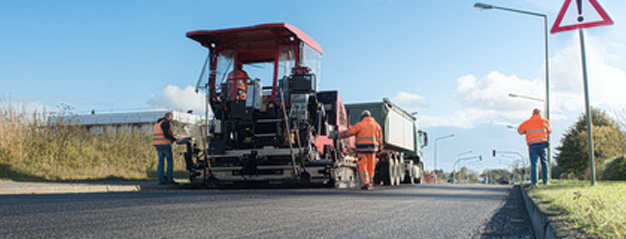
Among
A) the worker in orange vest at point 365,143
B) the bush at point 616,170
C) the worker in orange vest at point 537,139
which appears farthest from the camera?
the bush at point 616,170

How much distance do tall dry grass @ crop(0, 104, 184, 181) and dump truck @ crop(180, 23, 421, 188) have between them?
3.80 m

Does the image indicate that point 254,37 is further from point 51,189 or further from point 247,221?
point 247,221

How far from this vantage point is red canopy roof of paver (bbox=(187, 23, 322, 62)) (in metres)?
11.2

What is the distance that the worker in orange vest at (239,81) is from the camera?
1148 centimetres

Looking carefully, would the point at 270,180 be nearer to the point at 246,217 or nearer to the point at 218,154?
the point at 218,154

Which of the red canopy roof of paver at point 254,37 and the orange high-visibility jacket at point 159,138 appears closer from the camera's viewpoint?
the red canopy roof of paver at point 254,37

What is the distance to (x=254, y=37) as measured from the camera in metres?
11.6

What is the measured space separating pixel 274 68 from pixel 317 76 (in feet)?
3.12

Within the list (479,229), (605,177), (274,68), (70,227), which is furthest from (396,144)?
(70,227)

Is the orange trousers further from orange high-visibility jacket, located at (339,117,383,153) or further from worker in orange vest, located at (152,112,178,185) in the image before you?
worker in orange vest, located at (152,112,178,185)

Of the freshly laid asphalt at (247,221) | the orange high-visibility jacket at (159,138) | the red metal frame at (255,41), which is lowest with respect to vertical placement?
the freshly laid asphalt at (247,221)

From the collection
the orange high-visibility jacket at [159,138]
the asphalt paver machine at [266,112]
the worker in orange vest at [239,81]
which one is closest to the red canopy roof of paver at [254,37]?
the asphalt paver machine at [266,112]

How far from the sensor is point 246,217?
493 centimetres

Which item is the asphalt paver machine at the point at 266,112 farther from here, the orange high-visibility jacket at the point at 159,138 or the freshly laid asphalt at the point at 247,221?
the freshly laid asphalt at the point at 247,221
